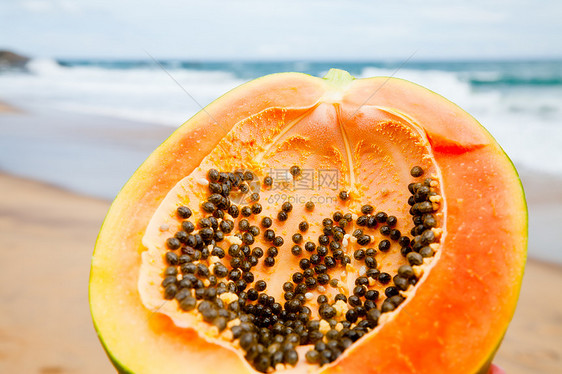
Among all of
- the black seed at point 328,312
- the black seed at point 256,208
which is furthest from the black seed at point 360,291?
the black seed at point 256,208

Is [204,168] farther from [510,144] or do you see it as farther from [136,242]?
[510,144]

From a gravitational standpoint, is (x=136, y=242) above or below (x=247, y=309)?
above

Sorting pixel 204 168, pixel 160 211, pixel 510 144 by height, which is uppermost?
pixel 510 144

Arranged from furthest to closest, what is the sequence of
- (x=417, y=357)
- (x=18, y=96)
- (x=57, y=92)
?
1. (x=57, y=92)
2. (x=18, y=96)
3. (x=417, y=357)

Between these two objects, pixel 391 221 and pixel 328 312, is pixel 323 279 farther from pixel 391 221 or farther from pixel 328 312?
pixel 391 221

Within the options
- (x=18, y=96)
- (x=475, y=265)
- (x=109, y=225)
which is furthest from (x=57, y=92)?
(x=475, y=265)

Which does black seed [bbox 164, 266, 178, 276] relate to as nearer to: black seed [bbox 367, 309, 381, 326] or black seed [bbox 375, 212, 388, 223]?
black seed [bbox 367, 309, 381, 326]

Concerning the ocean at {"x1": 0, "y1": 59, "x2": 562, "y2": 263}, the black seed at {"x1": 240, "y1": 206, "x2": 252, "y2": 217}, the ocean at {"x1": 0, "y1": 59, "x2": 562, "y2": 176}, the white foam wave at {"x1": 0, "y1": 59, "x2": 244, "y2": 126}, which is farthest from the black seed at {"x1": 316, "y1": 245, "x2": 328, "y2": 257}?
the white foam wave at {"x1": 0, "y1": 59, "x2": 244, "y2": 126}
